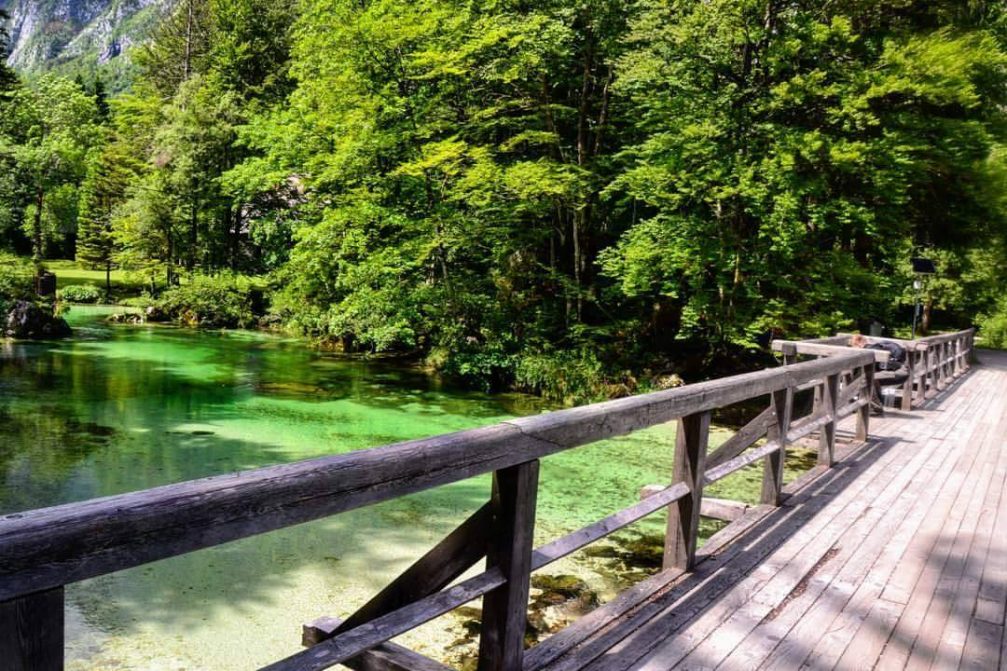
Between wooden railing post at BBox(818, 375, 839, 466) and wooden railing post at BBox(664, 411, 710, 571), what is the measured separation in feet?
9.36

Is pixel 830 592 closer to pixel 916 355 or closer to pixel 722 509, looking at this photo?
pixel 722 509

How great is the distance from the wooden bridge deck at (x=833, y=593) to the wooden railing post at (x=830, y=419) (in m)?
0.27

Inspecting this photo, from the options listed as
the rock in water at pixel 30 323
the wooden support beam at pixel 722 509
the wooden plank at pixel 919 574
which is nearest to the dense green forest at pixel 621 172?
the rock in water at pixel 30 323

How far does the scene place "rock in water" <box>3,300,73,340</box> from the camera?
18.5 metres

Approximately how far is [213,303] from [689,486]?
23952 mm

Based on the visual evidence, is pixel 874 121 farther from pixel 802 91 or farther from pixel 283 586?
pixel 283 586

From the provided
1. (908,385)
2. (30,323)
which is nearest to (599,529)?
(908,385)

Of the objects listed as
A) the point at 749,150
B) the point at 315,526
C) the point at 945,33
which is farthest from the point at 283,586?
the point at 945,33

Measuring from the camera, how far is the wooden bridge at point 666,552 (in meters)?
1.36

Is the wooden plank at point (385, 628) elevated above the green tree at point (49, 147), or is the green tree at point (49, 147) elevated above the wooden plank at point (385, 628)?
the green tree at point (49, 147)

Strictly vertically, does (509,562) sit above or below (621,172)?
below

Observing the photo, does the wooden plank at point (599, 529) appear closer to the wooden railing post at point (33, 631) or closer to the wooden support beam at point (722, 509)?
the wooden support beam at point (722, 509)

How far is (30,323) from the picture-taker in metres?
18.6

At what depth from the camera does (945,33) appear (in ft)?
47.8
